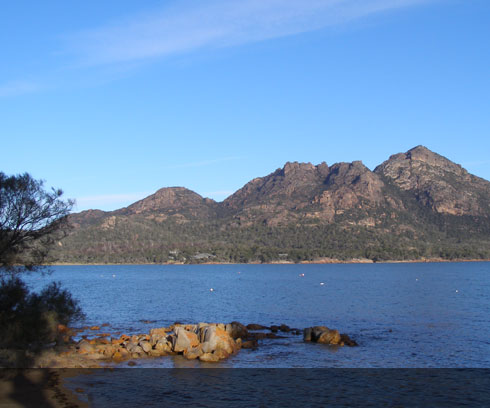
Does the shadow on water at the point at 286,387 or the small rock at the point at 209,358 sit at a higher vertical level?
the small rock at the point at 209,358

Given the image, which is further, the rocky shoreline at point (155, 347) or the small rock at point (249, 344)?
the small rock at point (249, 344)

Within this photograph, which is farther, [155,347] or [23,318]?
[155,347]

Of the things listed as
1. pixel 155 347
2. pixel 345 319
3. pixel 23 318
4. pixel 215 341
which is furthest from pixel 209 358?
pixel 345 319

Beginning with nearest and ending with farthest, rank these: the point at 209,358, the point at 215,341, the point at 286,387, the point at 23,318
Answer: the point at 286,387 < the point at 23,318 < the point at 209,358 < the point at 215,341

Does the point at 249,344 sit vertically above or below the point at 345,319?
above

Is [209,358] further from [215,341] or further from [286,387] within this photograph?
[286,387]

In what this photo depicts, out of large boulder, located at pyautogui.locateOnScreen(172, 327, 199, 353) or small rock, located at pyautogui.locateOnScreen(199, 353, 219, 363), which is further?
large boulder, located at pyautogui.locateOnScreen(172, 327, 199, 353)

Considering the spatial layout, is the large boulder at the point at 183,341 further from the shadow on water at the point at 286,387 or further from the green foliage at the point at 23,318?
the green foliage at the point at 23,318

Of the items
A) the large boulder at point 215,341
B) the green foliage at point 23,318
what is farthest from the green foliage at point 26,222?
the large boulder at point 215,341

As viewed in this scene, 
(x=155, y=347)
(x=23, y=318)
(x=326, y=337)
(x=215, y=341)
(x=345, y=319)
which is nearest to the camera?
(x=23, y=318)

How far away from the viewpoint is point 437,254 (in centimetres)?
19338

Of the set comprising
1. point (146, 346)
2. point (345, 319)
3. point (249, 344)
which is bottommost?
point (345, 319)

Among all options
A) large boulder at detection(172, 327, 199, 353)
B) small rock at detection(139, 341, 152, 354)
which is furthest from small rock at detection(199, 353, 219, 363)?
small rock at detection(139, 341, 152, 354)

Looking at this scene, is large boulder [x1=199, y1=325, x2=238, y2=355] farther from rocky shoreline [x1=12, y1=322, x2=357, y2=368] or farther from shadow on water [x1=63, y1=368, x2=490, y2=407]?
shadow on water [x1=63, y1=368, x2=490, y2=407]
